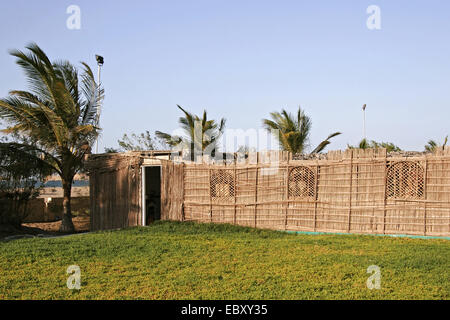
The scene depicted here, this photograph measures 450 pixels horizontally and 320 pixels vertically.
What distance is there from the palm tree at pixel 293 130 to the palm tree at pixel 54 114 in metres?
6.30

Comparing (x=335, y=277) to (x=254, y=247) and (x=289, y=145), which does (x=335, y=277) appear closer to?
(x=254, y=247)

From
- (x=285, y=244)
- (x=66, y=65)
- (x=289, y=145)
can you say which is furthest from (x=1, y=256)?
(x=289, y=145)

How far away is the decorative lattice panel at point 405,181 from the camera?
348 inches

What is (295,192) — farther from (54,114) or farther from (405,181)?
(54,114)

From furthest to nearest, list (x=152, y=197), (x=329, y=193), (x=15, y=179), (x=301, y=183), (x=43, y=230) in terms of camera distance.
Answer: (x=152, y=197) < (x=43, y=230) < (x=15, y=179) < (x=301, y=183) < (x=329, y=193)

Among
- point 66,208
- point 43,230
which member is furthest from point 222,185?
point 43,230

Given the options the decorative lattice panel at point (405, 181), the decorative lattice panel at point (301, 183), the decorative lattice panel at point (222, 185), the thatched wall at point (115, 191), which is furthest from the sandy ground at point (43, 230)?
the decorative lattice panel at point (405, 181)

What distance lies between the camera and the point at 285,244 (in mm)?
8258

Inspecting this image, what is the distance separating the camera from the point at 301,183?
10008mm

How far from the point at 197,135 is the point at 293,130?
11.3 ft

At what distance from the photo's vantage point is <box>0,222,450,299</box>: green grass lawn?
202 inches

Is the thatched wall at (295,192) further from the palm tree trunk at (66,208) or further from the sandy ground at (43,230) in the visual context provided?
the sandy ground at (43,230)

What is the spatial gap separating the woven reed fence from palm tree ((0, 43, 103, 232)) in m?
3.37

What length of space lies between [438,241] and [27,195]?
1000 cm
